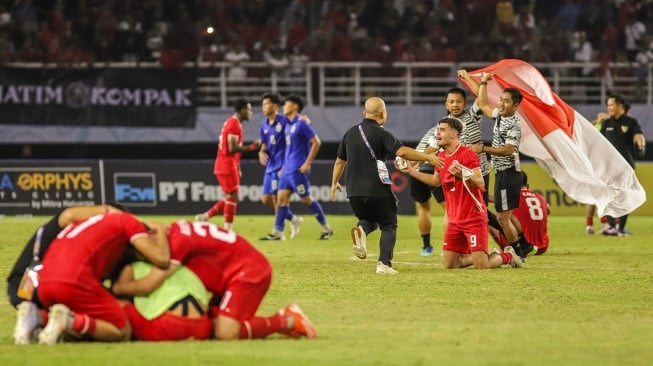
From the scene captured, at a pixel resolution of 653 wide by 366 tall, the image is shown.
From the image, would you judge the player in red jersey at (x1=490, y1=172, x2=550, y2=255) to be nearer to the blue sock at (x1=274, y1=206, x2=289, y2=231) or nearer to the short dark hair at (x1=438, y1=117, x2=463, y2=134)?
the short dark hair at (x1=438, y1=117, x2=463, y2=134)


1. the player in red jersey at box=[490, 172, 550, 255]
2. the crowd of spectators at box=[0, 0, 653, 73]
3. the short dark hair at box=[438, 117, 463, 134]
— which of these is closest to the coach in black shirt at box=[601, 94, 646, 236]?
the player in red jersey at box=[490, 172, 550, 255]

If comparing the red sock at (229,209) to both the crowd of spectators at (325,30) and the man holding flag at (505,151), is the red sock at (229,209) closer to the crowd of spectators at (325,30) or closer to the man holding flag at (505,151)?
the man holding flag at (505,151)

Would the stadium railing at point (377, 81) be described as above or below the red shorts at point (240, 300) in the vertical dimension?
below

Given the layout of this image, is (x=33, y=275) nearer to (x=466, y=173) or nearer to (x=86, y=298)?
(x=86, y=298)

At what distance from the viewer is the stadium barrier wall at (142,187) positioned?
26766mm

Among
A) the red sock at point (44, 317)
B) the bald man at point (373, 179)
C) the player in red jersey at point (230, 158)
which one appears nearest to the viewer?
the red sock at point (44, 317)

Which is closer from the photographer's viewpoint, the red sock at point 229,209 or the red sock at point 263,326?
the red sock at point 263,326

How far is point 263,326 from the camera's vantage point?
9.00 m

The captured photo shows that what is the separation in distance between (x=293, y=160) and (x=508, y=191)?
5.78 metres

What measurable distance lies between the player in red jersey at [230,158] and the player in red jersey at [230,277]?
11156 millimetres

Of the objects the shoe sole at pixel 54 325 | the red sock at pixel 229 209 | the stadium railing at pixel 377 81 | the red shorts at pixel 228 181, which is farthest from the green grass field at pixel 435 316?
the stadium railing at pixel 377 81

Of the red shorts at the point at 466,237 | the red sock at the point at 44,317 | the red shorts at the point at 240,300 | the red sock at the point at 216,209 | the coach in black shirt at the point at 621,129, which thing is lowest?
the red sock at the point at 216,209

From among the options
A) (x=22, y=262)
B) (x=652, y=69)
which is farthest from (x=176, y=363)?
(x=652, y=69)

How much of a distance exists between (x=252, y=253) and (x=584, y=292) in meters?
4.57
